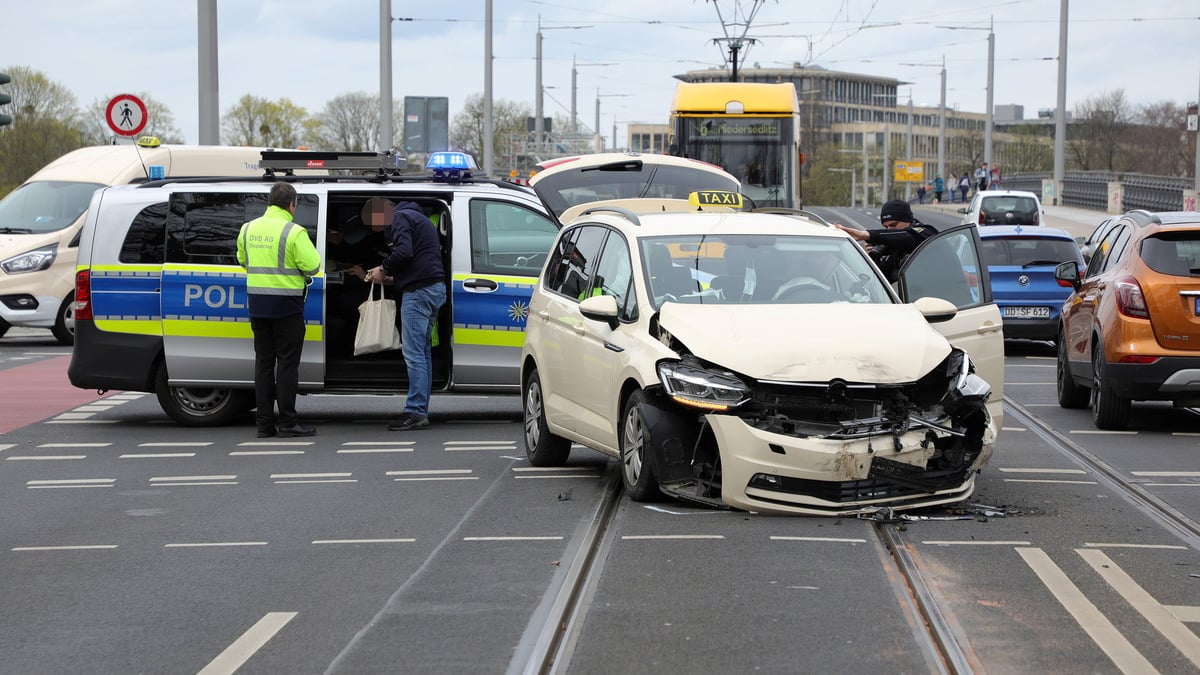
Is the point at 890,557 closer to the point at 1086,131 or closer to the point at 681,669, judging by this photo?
the point at 681,669

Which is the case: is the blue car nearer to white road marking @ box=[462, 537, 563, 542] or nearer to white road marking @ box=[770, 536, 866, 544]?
white road marking @ box=[770, 536, 866, 544]

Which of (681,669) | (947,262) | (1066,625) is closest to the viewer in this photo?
(681,669)

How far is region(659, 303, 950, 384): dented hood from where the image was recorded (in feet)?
26.5

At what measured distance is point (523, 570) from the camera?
711 cm

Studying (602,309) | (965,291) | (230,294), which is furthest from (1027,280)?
(602,309)

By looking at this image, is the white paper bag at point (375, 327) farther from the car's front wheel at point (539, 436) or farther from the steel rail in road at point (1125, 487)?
the steel rail in road at point (1125, 487)

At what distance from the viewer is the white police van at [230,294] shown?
1262cm

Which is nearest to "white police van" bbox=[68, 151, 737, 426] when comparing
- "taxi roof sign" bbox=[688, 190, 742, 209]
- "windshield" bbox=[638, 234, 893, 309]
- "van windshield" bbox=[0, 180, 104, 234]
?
"taxi roof sign" bbox=[688, 190, 742, 209]

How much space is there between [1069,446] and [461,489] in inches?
182

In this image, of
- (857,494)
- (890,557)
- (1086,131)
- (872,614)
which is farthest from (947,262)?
(1086,131)

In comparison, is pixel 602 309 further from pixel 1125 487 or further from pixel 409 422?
pixel 409 422

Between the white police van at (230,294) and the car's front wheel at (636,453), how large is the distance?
4.01 metres

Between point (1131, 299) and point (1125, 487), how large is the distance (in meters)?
3.07

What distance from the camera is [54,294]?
2084 cm
